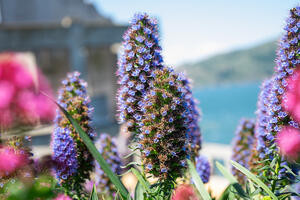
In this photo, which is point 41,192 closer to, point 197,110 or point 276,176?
point 276,176

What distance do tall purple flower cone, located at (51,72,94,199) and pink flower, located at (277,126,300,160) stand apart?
1123 mm

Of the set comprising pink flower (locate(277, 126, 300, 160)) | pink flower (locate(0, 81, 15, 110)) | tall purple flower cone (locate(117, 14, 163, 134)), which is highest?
tall purple flower cone (locate(117, 14, 163, 134))

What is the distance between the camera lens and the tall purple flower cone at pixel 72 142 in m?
1.94

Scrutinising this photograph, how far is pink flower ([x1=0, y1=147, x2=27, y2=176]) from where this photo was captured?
1.37m

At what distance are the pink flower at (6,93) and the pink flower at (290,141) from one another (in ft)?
4.19

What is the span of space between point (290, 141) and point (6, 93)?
51.3 inches

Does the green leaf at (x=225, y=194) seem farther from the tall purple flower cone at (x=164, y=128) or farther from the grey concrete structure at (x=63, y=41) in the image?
the grey concrete structure at (x=63, y=41)

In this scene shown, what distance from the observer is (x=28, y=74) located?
50.6 inches

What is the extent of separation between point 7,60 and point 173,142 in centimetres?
92

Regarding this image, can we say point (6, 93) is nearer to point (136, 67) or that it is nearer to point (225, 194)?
point (136, 67)

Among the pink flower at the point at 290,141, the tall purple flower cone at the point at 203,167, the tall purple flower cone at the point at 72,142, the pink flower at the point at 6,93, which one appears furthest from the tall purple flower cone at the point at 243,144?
the pink flower at the point at 6,93

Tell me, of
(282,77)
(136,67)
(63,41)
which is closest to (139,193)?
(136,67)

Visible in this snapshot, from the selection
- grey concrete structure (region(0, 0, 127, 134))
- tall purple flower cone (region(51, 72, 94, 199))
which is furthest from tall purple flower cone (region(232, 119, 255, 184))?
grey concrete structure (region(0, 0, 127, 134))

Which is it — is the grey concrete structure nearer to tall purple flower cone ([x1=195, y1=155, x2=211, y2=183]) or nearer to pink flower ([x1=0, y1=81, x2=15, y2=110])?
tall purple flower cone ([x1=195, y1=155, x2=211, y2=183])
